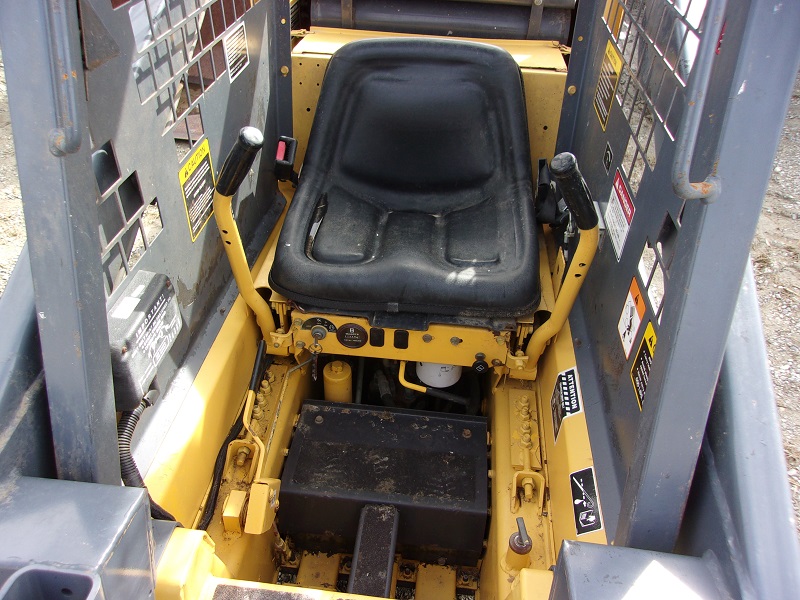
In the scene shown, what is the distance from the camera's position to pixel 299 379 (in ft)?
5.65

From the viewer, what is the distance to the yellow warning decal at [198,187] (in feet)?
4.64

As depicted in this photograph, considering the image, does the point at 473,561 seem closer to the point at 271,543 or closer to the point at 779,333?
the point at 271,543

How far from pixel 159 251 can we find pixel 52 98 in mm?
587

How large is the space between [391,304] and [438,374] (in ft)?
1.08

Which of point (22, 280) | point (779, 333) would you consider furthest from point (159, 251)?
point (779, 333)

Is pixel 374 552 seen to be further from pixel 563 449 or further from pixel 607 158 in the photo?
pixel 607 158

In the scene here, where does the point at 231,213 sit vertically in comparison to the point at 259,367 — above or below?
above

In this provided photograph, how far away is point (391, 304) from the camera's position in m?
1.49

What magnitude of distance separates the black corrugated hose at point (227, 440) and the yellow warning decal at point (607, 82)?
1.00 meters

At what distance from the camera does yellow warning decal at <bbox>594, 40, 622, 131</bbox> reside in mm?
1518

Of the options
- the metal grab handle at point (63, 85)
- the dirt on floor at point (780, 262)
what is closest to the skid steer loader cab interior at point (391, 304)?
the metal grab handle at point (63, 85)

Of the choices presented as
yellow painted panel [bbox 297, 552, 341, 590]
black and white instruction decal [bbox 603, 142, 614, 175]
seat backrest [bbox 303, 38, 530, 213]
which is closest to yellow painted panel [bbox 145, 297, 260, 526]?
yellow painted panel [bbox 297, 552, 341, 590]

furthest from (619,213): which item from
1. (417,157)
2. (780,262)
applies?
(780,262)

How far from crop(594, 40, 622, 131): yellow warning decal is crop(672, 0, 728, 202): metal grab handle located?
2.86ft
